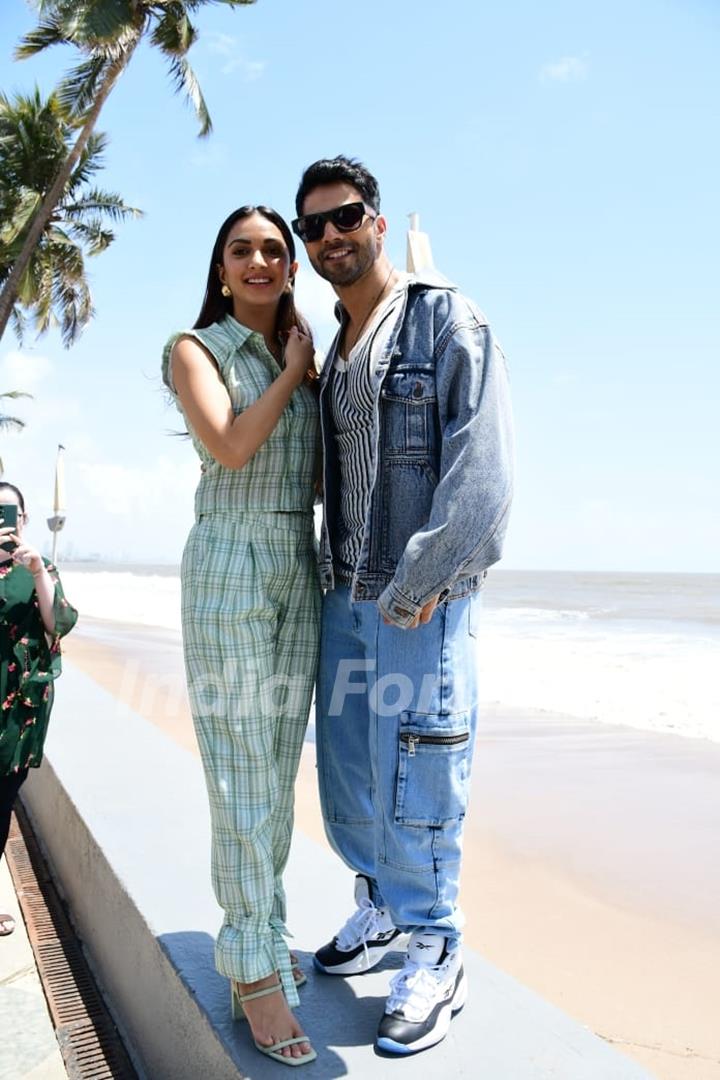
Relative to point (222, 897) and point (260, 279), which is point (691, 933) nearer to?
point (222, 897)

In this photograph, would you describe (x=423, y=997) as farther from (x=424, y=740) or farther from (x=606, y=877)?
(x=606, y=877)

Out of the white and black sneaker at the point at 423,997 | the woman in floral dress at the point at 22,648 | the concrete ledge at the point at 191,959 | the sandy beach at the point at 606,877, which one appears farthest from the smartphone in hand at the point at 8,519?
the sandy beach at the point at 606,877

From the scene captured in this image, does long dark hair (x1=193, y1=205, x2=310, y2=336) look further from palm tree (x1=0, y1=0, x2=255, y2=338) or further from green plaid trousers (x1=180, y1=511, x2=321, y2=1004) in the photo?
palm tree (x1=0, y1=0, x2=255, y2=338)

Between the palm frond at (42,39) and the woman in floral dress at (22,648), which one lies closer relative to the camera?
the woman in floral dress at (22,648)

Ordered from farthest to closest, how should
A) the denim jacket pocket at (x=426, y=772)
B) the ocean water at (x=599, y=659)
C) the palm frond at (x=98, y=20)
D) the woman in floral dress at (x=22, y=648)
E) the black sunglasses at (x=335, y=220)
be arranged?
the palm frond at (x=98, y=20) < the ocean water at (x=599, y=659) < the woman in floral dress at (x=22, y=648) < the black sunglasses at (x=335, y=220) < the denim jacket pocket at (x=426, y=772)

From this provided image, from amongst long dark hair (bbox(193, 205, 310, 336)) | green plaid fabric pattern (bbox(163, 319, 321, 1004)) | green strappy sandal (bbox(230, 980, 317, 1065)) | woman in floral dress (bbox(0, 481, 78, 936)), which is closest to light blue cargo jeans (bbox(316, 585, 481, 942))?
green plaid fabric pattern (bbox(163, 319, 321, 1004))

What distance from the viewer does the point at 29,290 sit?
17750 mm

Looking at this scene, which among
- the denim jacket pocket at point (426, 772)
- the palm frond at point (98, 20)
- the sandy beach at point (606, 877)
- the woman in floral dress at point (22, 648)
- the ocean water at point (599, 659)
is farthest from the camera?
the palm frond at point (98, 20)

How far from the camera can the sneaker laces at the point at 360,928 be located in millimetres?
2129

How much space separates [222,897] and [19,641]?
57.8 inches

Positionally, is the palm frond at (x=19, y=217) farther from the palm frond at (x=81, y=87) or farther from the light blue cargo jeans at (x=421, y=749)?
the light blue cargo jeans at (x=421, y=749)

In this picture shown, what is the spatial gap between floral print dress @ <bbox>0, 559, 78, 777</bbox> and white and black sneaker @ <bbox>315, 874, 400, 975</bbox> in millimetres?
1396

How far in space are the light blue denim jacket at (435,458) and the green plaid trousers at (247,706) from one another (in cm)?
18

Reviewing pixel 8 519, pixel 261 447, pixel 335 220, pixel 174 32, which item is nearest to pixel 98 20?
pixel 174 32
